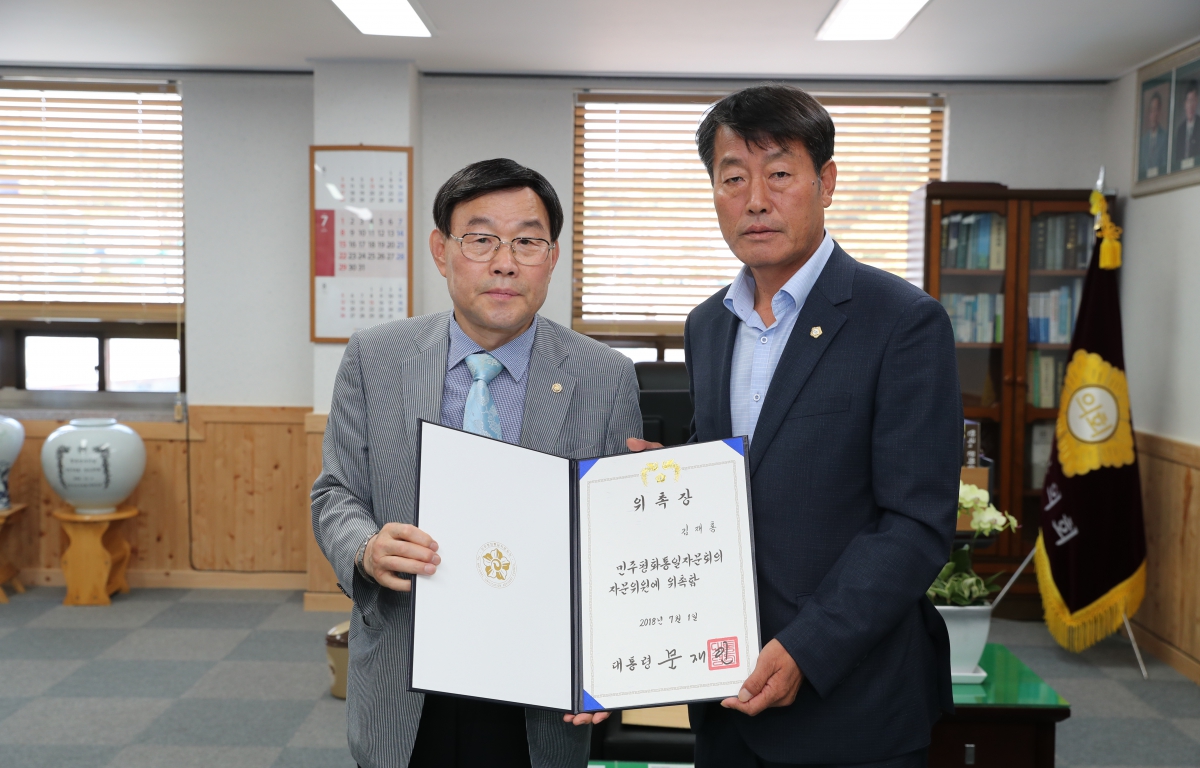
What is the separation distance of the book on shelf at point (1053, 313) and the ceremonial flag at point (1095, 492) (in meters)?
0.41

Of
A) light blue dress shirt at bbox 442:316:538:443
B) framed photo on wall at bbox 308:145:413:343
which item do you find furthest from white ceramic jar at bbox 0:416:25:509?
light blue dress shirt at bbox 442:316:538:443

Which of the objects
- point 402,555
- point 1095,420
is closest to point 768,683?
point 402,555

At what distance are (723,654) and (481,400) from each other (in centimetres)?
53

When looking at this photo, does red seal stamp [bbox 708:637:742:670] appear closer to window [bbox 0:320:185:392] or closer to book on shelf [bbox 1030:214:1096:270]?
book on shelf [bbox 1030:214:1096:270]

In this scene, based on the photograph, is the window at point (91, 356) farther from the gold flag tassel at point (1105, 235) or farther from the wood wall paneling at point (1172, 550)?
the wood wall paneling at point (1172, 550)

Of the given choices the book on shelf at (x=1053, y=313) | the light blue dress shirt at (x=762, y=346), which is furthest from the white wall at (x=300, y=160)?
the light blue dress shirt at (x=762, y=346)

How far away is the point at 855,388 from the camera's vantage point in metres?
1.21

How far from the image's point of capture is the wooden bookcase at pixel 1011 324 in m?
4.34

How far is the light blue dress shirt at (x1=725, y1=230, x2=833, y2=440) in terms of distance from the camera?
4.32 ft

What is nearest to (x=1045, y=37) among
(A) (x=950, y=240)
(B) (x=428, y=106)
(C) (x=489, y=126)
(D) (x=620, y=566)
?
(A) (x=950, y=240)

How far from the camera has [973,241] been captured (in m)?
4.39

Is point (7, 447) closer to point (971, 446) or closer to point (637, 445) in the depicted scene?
point (637, 445)

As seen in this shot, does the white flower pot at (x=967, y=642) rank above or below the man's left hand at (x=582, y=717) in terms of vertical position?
below

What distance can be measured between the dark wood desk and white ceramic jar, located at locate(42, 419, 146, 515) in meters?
3.83
